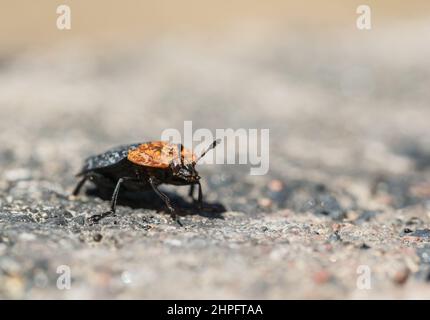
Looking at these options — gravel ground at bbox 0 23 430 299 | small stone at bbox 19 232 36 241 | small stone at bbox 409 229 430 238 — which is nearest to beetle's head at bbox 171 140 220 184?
gravel ground at bbox 0 23 430 299

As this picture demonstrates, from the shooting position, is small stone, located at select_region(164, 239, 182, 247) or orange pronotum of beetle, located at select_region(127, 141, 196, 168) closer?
small stone, located at select_region(164, 239, 182, 247)

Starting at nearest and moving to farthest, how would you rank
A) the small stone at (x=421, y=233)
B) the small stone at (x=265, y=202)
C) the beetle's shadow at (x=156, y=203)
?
the small stone at (x=421, y=233) → the beetle's shadow at (x=156, y=203) → the small stone at (x=265, y=202)

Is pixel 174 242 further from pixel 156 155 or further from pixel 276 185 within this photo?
pixel 276 185

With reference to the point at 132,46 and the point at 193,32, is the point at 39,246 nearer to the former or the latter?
the point at 132,46

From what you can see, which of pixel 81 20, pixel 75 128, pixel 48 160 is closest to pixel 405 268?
pixel 48 160

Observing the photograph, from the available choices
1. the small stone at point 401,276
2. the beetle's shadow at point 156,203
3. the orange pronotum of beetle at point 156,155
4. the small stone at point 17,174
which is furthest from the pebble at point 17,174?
the small stone at point 401,276

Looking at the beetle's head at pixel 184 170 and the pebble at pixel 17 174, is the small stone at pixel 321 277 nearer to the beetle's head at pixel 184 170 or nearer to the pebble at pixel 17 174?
the beetle's head at pixel 184 170

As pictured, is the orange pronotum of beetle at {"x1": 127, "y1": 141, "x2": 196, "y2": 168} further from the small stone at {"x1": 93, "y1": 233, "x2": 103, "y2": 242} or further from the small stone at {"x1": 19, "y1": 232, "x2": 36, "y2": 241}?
the small stone at {"x1": 19, "y1": 232, "x2": 36, "y2": 241}
